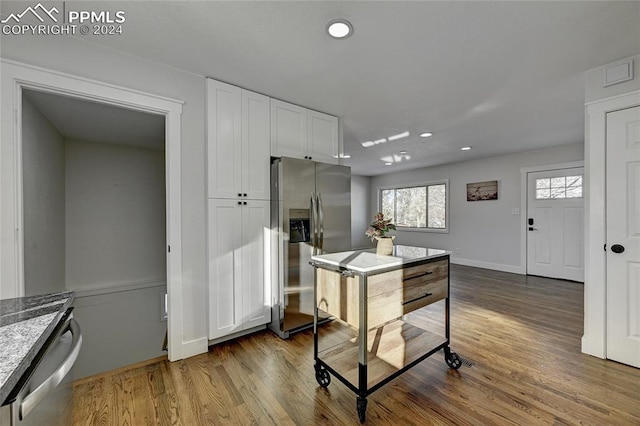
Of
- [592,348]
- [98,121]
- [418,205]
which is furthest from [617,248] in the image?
[98,121]

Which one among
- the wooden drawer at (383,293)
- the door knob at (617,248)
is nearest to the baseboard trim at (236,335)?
the wooden drawer at (383,293)

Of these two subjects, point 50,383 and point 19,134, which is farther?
point 19,134

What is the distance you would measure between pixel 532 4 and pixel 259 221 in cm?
256

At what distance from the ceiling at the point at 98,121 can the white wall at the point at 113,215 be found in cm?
27

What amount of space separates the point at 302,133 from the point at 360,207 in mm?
5487

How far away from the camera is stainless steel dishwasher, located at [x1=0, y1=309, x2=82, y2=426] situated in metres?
0.56

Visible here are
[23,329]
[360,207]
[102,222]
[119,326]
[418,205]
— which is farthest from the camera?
[360,207]

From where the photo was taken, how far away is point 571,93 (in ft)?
8.87

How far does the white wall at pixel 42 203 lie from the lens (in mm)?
2352

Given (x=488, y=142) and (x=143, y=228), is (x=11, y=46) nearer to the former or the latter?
(x=143, y=228)

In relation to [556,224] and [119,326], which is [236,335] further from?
[556,224]

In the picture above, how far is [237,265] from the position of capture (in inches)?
100

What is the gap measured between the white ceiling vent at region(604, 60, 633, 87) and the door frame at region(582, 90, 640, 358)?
137 mm

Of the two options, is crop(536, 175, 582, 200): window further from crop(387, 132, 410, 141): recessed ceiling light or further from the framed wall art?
crop(387, 132, 410, 141): recessed ceiling light
